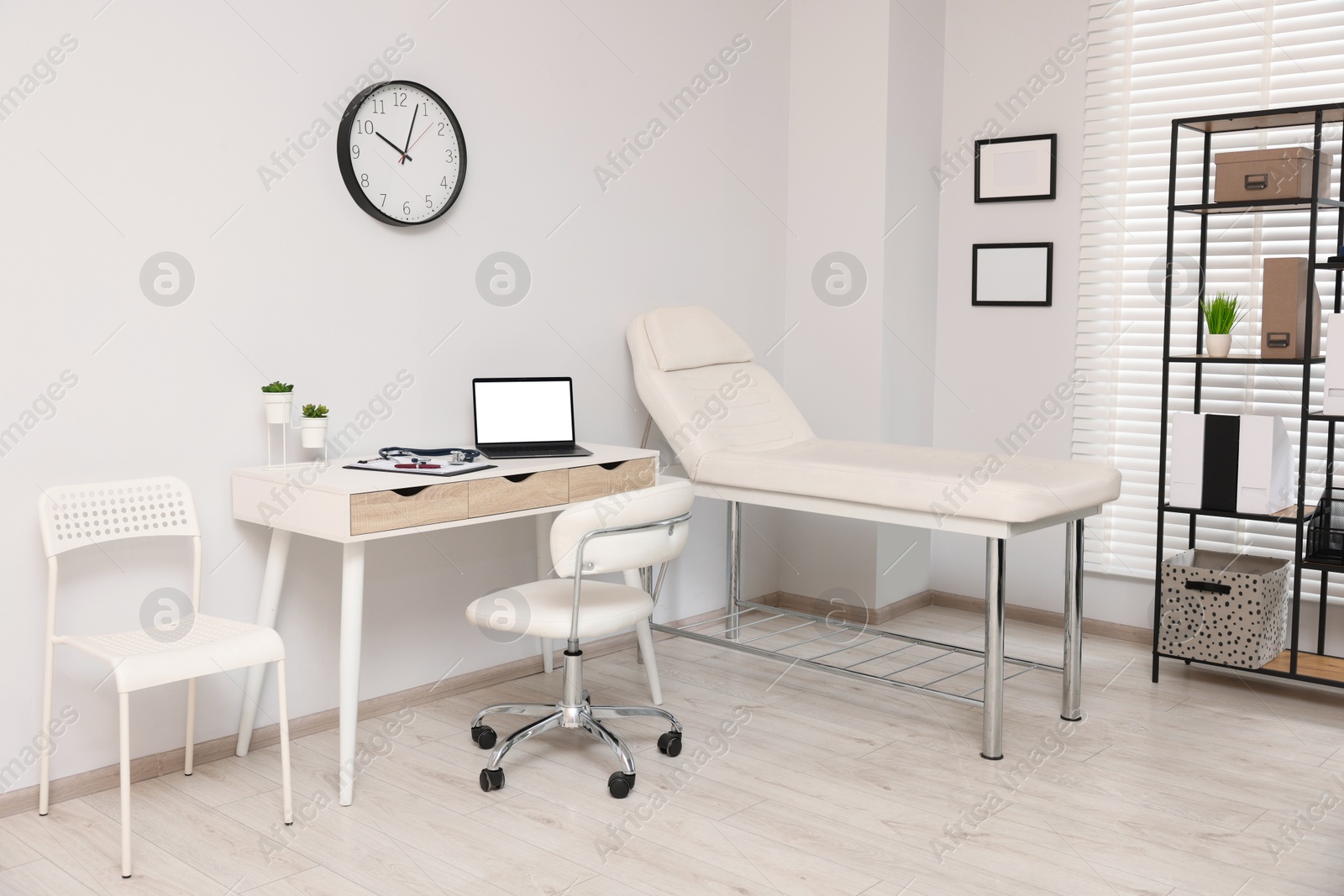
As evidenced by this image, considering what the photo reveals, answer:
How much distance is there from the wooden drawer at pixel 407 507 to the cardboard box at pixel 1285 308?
2392 mm

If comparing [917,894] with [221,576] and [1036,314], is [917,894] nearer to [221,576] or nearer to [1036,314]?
[221,576]

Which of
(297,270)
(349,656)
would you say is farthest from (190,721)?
(297,270)

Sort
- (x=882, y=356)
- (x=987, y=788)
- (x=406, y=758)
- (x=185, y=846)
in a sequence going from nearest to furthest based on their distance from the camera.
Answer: (x=185, y=846)
(x=987, y=788)
(x=406, y=758)
(x=882, y=356)

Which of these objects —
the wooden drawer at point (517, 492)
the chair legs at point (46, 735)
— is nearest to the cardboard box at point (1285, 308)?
the wooden drawer at point (517, 492)

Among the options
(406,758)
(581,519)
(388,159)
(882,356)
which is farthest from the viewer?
(882,356)

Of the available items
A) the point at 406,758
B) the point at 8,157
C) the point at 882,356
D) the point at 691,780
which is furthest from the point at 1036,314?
the point at 8,157

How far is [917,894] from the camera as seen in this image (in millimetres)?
2158

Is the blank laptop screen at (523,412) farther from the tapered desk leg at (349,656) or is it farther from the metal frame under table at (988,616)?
the tapered desk leg at (349,656)

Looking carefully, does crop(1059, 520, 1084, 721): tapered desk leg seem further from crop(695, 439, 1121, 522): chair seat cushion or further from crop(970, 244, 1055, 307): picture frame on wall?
crop(970, 244, 1055, 307): picture frame on wall

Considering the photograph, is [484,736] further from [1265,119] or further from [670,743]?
[1265,119]

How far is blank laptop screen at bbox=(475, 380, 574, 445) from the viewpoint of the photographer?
10.7 ft

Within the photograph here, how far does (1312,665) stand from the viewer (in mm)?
3363

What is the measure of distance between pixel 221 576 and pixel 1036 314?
117 inches

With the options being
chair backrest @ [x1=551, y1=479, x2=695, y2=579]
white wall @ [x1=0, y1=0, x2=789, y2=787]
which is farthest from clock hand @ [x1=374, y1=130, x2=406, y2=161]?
chair backrest @ [x1=551, y1=479, x2=695, y2=579]
